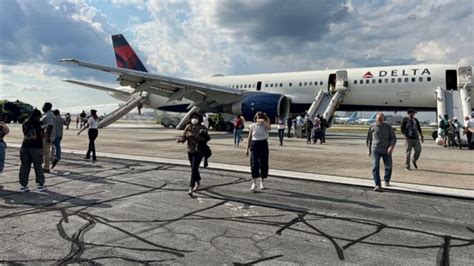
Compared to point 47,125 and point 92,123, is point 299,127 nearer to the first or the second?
point 92,123

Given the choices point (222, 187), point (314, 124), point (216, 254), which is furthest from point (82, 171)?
point (314, 124)

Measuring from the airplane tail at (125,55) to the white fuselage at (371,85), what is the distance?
1122 cm

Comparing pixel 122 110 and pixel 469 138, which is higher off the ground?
pixel 122 110

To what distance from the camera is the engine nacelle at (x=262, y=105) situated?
2378 centimetres

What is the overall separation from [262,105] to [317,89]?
429 cm

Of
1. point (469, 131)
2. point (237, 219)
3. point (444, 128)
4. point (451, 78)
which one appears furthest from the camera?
point (451, 78)

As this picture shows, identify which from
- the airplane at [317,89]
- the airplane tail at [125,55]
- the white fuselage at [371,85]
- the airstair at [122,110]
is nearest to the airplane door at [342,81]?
the airplane at [317,89]

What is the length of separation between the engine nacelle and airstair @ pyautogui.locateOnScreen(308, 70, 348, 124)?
6.66 feet

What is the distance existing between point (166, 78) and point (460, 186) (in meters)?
18.1

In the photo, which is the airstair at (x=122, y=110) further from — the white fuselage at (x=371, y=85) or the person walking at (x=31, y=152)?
Result: the person walking at (x=31, y=152)

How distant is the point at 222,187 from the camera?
791 cm

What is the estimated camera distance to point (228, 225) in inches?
205

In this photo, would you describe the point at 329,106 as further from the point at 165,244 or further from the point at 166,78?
the point at 165,244

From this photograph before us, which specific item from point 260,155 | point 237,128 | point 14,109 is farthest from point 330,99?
point 14,109
